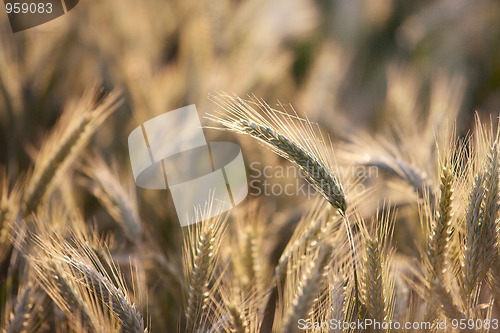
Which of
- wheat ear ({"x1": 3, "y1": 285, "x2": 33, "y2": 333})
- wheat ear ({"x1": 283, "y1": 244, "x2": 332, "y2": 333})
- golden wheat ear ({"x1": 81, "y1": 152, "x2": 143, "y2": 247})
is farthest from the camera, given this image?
golden wheat ear ({"x1": 81, "y1": 152, "x2": 143, "y2": 247})

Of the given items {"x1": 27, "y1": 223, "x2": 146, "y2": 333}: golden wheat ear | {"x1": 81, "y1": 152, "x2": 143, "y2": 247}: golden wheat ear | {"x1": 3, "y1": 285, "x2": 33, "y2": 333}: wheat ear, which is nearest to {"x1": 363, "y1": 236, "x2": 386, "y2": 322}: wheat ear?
{"x1": 27, "y1": 223, "x2": 146, "y2": 333}: golden wheat ear

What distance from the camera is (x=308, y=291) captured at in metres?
0.66

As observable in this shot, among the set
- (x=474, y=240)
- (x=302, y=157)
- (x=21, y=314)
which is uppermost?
(x=302, y=157)

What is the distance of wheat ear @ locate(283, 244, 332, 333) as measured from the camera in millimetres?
654

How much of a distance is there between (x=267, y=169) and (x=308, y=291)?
60cm

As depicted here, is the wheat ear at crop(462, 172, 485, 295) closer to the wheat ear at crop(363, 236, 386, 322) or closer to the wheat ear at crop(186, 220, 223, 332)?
the wheat ear at crop(363, 236, 386, 322)

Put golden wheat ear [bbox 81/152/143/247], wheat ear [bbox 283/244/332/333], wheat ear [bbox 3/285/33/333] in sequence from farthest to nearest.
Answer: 1. golden wheat ear [bbox 81/152/143/247]
2. wheat ear [bbox 3/285/33/333]
3. wheat ear [bbox 283/244/332/333]

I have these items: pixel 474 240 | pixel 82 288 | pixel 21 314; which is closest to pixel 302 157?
pixel 474 240

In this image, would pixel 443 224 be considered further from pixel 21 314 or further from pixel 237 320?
pixel 21 314

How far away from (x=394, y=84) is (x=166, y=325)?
1.06 metres

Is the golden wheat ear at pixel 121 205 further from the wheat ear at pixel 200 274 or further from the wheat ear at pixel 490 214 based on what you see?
the wheat ear at pixel 490 214

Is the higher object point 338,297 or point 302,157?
point 302,157

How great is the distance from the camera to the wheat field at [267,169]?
2.38 feet

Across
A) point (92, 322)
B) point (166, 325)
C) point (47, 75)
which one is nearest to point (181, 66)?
point (47, 75)
